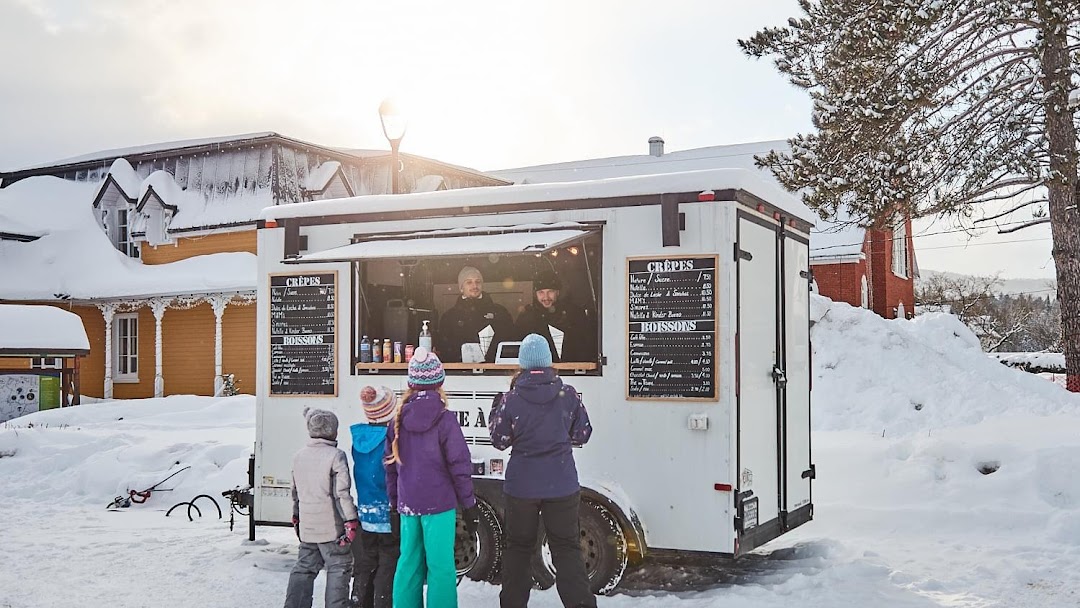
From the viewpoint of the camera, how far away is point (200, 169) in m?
28.5

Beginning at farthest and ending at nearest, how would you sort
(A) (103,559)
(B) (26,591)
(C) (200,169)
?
(C) (200,169)
(A) (103,559)
(B) (26,591)

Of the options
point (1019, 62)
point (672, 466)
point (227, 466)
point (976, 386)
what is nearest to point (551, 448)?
point (672, 466)

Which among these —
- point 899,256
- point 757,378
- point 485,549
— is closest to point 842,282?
point 899,256

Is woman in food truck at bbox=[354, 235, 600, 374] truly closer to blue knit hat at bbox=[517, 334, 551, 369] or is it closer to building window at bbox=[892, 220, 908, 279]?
blue knit hat at bbox=[517, 334, 551, 369]

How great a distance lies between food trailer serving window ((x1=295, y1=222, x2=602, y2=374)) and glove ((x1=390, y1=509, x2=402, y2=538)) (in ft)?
5.20

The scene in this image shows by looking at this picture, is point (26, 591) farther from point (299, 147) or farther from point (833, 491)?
point (299, 147)

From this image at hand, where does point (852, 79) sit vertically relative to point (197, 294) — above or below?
above

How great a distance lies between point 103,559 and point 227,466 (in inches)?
156

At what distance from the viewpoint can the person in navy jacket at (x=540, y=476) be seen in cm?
657

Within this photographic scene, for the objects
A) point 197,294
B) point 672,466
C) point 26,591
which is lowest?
point 26,591

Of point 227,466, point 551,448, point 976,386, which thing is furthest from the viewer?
point 976,386

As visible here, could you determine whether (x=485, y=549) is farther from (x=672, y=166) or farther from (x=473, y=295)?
(x=672, y=166)

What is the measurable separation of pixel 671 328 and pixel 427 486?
6.85ft

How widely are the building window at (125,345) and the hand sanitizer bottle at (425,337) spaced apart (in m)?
22.8
